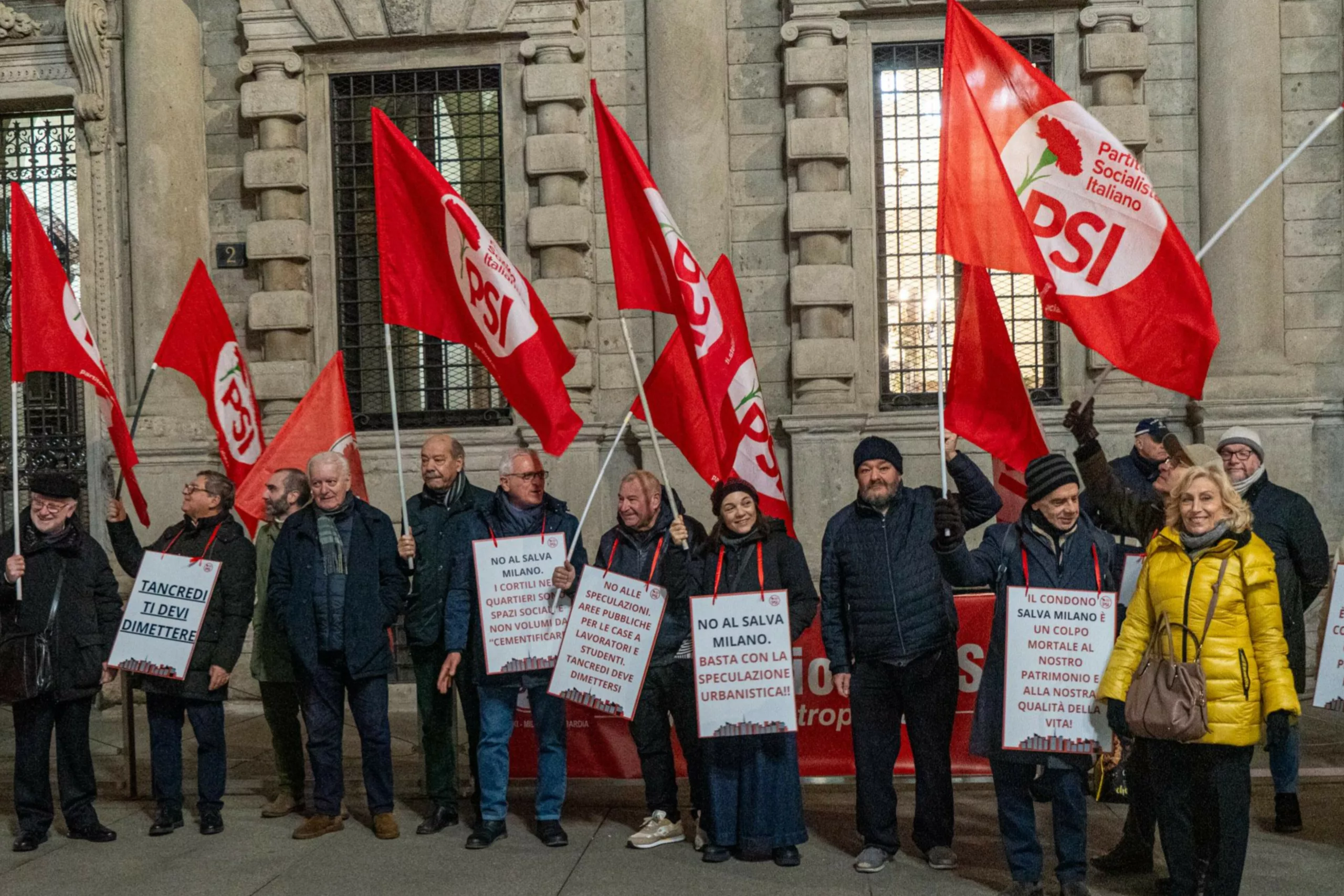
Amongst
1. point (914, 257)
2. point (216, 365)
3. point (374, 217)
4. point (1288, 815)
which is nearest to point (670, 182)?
point (914, 257)

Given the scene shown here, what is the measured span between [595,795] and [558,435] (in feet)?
6.78

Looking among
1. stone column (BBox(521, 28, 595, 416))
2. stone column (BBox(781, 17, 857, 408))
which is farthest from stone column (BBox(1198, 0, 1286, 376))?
stone column (BBox(521, 28, 595, 416))

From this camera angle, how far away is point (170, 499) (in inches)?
486

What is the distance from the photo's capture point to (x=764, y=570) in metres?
6.78

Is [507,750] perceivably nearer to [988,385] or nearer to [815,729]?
[815,729]

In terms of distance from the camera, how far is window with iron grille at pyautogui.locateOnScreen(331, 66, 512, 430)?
12.6m

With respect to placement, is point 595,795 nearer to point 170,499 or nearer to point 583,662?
point 583,662

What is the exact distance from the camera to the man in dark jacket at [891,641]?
21.5 feet

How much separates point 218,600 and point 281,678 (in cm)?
61

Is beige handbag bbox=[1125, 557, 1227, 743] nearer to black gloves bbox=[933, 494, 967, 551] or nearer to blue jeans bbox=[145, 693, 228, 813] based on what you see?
black gloves bbox=[933, 494, 967, 551]

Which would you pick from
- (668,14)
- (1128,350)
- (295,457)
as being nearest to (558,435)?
(295,457)

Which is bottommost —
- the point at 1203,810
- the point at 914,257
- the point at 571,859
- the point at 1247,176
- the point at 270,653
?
the point at 571,859

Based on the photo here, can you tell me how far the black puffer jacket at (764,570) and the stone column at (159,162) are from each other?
7285 mm

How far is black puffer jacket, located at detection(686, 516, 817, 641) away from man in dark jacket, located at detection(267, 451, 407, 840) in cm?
167
